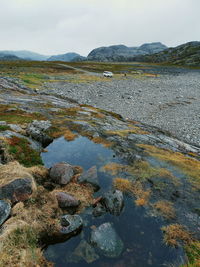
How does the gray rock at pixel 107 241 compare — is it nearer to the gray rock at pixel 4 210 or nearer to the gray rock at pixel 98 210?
the gray rock at pixel 98 210

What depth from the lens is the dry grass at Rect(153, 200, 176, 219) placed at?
8941 mm

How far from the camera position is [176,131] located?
2419 centimetres

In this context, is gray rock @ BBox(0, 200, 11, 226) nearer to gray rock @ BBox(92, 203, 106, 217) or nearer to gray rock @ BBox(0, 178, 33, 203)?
→ gray rock @ BBox(0, 178, 33, 203)

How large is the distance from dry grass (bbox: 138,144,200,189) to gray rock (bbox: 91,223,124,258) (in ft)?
23.3

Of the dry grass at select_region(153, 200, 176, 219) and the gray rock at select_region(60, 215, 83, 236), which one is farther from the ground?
the gray rock at select_region(60, 215, 83, 236)

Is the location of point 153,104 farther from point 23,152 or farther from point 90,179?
point 23,152

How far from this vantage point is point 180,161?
47.0 feet

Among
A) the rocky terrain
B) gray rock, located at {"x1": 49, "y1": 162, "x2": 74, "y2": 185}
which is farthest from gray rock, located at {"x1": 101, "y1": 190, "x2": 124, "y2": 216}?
gray rock, located at {"x1": 49, "y1": 162, "x2": 74, "y2": 185}

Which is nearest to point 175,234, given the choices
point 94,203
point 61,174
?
point 94,203

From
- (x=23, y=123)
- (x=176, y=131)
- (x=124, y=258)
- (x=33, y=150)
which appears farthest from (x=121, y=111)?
(x=124, y=258)

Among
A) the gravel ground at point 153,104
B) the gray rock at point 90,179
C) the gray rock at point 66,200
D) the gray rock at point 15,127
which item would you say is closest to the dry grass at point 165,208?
the gray rock at point 90,179

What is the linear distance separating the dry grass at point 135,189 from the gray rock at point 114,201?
95cm

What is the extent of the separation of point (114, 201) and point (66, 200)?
261cm

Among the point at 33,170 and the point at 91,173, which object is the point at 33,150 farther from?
the point at 91,173
